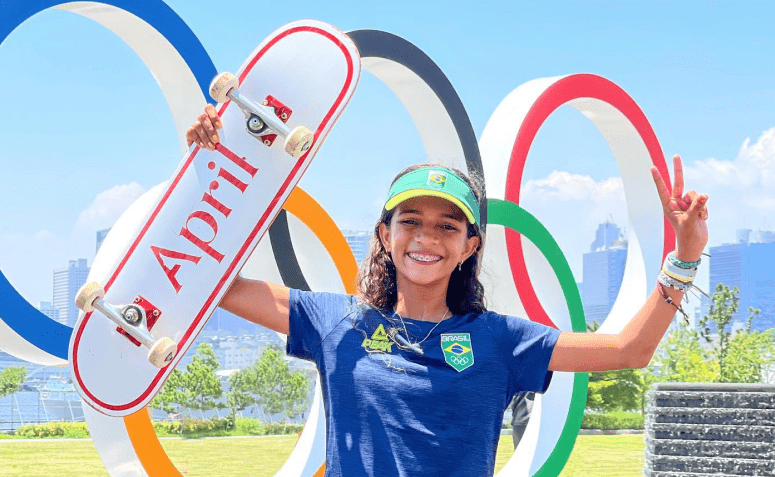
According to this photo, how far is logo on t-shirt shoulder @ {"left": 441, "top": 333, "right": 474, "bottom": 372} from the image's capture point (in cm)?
206

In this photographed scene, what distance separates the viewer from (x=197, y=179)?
114 inches

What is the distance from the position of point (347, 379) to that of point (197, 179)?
112 centimetres

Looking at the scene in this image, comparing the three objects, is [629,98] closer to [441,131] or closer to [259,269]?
[441,131]

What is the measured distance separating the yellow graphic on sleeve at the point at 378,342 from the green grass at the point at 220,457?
14568 mm

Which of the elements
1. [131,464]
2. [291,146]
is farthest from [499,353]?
[131,464]

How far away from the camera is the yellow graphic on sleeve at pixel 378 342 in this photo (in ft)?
6.79

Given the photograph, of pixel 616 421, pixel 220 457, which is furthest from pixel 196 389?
pixel 616 421

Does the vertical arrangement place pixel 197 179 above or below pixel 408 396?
above

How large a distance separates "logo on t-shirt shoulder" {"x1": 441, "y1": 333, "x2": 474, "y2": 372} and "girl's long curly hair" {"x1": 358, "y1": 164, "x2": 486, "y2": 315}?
127mm

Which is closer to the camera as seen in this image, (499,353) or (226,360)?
(499,353)

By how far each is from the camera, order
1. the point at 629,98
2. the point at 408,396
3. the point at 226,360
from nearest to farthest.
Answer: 1. the point at 408,396
2. the point at 629,98
3. the point at 226,360

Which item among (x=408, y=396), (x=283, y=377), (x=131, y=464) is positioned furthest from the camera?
(x=283, y=377)

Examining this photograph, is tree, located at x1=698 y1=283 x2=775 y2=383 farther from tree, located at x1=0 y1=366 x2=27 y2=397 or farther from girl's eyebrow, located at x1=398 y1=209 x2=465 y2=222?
tree, located at x1=0 y1=366 x2=27 y2=397

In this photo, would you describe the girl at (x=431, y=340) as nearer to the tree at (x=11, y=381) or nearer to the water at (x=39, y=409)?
the water at (x=39, y=409)
